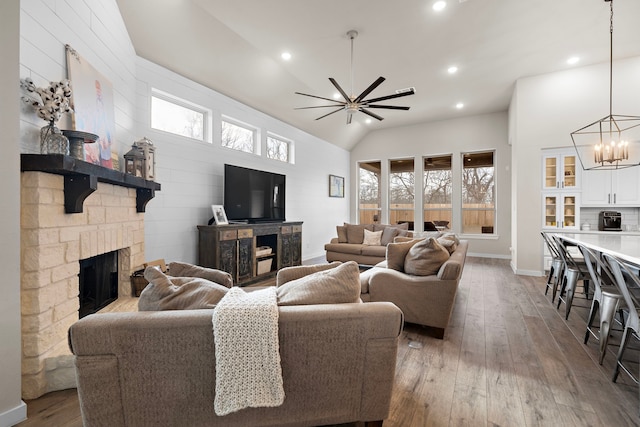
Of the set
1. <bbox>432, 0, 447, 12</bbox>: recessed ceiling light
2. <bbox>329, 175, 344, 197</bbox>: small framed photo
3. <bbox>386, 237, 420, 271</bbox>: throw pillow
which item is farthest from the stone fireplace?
<bbox>329, 175, 344, 197</bbox>: small framed photo

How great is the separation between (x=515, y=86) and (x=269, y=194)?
508cm

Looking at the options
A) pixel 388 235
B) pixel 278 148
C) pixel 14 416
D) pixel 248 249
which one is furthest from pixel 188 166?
pixel 388 235

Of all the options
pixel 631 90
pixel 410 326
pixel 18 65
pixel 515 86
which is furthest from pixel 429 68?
pixel 18 65

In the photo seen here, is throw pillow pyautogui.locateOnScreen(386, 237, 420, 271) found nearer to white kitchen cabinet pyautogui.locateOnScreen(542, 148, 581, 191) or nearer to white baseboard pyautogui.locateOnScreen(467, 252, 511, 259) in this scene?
white kitchen cabinet pyautogui.locateOnScreen(542, 148, 581, 191)

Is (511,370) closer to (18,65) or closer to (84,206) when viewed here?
(84,206)

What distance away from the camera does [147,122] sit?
3730 mm

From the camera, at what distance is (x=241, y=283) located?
4.52 meters

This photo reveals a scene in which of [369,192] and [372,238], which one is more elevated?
[369,192]

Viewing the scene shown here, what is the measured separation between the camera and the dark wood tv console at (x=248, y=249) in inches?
163

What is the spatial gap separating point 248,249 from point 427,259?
2.76 meters

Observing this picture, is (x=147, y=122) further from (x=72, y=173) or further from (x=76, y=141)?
(x=72, y=173)

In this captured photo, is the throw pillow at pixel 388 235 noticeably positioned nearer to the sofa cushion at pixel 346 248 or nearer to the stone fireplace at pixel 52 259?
the sofa cushion at pixel 346 248

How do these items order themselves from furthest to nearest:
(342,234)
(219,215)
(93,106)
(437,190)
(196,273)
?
(437,190) < (342,234) < (219,215) < (93,106) < (196,273)

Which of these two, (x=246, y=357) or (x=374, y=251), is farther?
(x=374, y=251)
